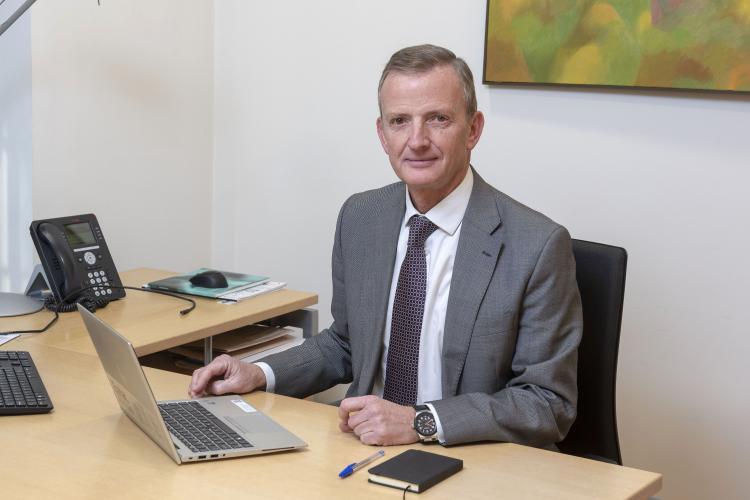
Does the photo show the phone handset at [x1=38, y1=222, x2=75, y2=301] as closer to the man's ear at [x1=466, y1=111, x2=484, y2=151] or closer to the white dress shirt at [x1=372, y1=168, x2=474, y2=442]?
the white dress shirt at [x1=372, y1=168, x2=474, y2=442]

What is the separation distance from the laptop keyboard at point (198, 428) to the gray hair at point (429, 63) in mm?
Result: 766

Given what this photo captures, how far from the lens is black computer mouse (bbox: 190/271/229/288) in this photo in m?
2.57

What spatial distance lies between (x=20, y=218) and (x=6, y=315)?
601mm

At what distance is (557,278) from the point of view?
1732 millimetres

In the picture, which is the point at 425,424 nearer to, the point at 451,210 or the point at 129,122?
the point at 451,210

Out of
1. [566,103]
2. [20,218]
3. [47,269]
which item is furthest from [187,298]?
[566,103]

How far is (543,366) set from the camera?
1675mm

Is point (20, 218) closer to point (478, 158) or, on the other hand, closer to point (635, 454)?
point (478, 158)

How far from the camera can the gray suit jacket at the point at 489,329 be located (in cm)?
162

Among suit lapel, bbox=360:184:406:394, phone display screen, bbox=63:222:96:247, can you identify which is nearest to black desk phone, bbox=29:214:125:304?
phone display screen, bbox=63:222:96:247

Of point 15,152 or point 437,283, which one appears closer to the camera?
point 437,283

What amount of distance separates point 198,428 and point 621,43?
172cm

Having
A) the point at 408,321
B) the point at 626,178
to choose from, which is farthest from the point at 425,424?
the point at 626,178

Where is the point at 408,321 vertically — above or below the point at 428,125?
below
